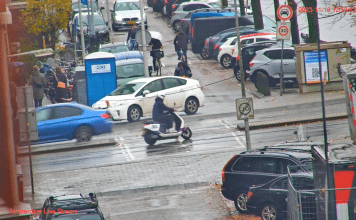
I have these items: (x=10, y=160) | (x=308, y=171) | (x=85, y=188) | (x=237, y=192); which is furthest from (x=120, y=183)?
(x=10, y=160)

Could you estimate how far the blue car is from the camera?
22061 millimetres

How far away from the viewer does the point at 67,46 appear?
137 ft

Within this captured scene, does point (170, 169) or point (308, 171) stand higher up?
point (308, 171)

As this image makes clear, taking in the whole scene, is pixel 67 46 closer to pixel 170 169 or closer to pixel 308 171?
pixel 170 169

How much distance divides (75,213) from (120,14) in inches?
1438

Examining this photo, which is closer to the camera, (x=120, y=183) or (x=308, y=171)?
(x=308, y=171)

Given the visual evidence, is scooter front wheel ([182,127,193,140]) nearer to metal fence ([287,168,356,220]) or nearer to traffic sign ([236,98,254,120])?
traffic sign ([236,98,254,120])

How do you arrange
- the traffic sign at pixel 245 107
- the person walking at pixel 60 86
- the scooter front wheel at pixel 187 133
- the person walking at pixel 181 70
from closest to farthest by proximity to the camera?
the traffic sign at pixel 245 107
the scooter front wheel at pixel 187 133
the person walking at pixel 60 86
the person walking at pixel 181 70

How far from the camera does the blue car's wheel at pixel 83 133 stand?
880 inches

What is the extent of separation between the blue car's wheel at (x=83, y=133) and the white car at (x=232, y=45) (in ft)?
40.5

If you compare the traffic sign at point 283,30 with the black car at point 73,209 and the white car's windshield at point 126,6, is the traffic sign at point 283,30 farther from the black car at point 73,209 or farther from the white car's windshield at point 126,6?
the white car's windshield at point 126,6

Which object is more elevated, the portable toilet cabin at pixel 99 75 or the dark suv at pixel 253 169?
the portable toilet cabin at pixel 99 75

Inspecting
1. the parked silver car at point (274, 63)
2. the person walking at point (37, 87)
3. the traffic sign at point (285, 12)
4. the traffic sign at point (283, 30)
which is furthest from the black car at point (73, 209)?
the parked silver car at point (274, 63)

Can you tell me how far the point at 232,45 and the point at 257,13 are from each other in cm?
438
